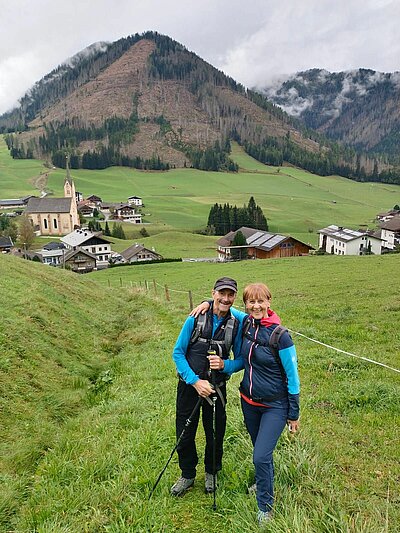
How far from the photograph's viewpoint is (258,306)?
4.51 metres

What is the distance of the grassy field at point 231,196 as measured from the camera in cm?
11619

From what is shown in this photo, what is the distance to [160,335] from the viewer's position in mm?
14992

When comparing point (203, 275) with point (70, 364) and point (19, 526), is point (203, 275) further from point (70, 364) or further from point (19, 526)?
point (19, 526)

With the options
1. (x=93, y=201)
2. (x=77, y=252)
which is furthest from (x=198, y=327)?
(x=93, y=201)

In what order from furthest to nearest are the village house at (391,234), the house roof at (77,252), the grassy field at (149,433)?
1. the village house at (391,234)
2. the house roof at (77,252)
3. the grassy field at (149,433)

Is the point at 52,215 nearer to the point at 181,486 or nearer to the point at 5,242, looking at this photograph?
the point at 5,242

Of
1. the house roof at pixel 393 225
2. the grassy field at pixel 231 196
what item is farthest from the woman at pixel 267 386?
the grassy field at pixel 231 196

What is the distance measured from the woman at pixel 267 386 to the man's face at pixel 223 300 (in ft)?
0.81

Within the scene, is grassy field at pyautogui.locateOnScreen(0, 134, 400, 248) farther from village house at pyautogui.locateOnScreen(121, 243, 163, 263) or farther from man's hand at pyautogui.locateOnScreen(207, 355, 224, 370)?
man's hand at pyautogui.locateOnScreen(207, 355, 224, 370)

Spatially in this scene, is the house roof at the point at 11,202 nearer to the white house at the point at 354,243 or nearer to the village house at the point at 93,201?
the village house at the point at 93,201

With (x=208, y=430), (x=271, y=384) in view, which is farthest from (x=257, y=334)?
(x=208, y=430)

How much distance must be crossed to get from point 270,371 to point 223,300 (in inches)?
40.1

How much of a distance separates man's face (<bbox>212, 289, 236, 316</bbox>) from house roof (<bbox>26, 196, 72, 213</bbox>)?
379 ft

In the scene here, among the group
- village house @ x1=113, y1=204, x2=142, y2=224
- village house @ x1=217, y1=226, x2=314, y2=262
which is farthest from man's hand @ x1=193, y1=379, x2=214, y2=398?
village house @ x1=113, y1=204, x2=142, y2=224
